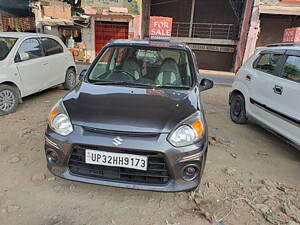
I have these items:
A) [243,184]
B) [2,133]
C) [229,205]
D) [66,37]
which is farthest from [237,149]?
[66,37]

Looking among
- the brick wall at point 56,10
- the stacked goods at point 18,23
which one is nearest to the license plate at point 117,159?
the brick wall at point 56,10

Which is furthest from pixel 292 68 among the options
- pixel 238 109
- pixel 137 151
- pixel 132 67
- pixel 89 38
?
pixel 89 38

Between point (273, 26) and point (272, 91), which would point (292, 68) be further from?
point (273, 26)

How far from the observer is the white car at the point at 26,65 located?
15.0 ft

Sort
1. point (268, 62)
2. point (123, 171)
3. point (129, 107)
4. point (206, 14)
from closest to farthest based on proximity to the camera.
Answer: point (123, 171), point (129, 107), point (268, 62), point (206, 14)

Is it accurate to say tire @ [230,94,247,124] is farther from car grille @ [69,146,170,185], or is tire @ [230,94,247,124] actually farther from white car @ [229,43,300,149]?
car grille @ [69,146,170,185]

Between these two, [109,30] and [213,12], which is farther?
[213,12]

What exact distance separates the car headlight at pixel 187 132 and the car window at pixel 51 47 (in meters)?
4.64

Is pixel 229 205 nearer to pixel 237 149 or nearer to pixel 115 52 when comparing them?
pixel 237 149

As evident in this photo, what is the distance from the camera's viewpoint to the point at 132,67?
334cm

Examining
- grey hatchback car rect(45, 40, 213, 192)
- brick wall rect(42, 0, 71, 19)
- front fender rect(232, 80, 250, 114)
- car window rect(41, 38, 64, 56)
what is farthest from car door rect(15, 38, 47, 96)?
brick wall rect(42, 0, 71, 19)

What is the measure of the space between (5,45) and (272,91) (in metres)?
5.08

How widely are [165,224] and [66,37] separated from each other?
15.7 meters

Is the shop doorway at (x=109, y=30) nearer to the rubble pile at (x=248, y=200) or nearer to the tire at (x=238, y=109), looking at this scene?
the tire at (x=238, y=109)
